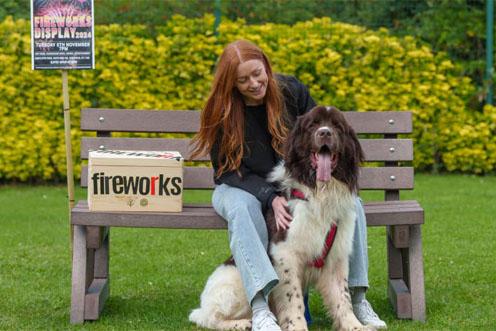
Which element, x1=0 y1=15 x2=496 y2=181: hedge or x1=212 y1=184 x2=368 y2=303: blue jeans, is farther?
Answer: x1=0 y1=15 x2=496 y2=181: hedge

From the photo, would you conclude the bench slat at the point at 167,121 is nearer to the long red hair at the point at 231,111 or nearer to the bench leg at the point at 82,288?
the long red hair at the point at 231,111

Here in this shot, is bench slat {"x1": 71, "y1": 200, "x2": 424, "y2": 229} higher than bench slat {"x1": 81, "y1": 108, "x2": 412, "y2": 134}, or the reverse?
bench slat {"x1": 81, "y1": 108, "x2": 412, "y2": 134}

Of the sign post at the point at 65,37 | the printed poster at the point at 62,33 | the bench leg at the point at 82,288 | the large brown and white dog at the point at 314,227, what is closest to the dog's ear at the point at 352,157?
the large brown and white dog at the point at 314,227

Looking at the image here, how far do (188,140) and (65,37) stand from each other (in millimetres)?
1104

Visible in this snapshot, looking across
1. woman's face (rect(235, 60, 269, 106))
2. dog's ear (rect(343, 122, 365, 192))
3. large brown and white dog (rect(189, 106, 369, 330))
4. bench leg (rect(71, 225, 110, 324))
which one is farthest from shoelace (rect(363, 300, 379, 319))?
bench leg (rect(71, 225, 110, 324))

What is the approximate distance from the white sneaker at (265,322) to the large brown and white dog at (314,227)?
3.5 inches

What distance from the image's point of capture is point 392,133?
19.6ft

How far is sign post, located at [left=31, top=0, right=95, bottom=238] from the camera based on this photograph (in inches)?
242

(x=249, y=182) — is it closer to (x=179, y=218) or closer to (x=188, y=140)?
(x=179, y=218)

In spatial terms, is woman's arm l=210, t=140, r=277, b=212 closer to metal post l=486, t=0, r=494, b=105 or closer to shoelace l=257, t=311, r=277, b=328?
shoelace l=257, t=311, r=277, b=328

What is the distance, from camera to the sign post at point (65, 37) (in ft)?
20.1

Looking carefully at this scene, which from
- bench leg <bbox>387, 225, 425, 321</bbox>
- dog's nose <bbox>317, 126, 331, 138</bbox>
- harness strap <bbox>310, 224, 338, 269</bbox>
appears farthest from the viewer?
bench leg <bbox>387, 225, 425, 321</bbox>

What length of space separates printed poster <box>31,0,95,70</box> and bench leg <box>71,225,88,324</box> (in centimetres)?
133

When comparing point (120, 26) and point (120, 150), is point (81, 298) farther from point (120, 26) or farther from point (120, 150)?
point (120, 26)
